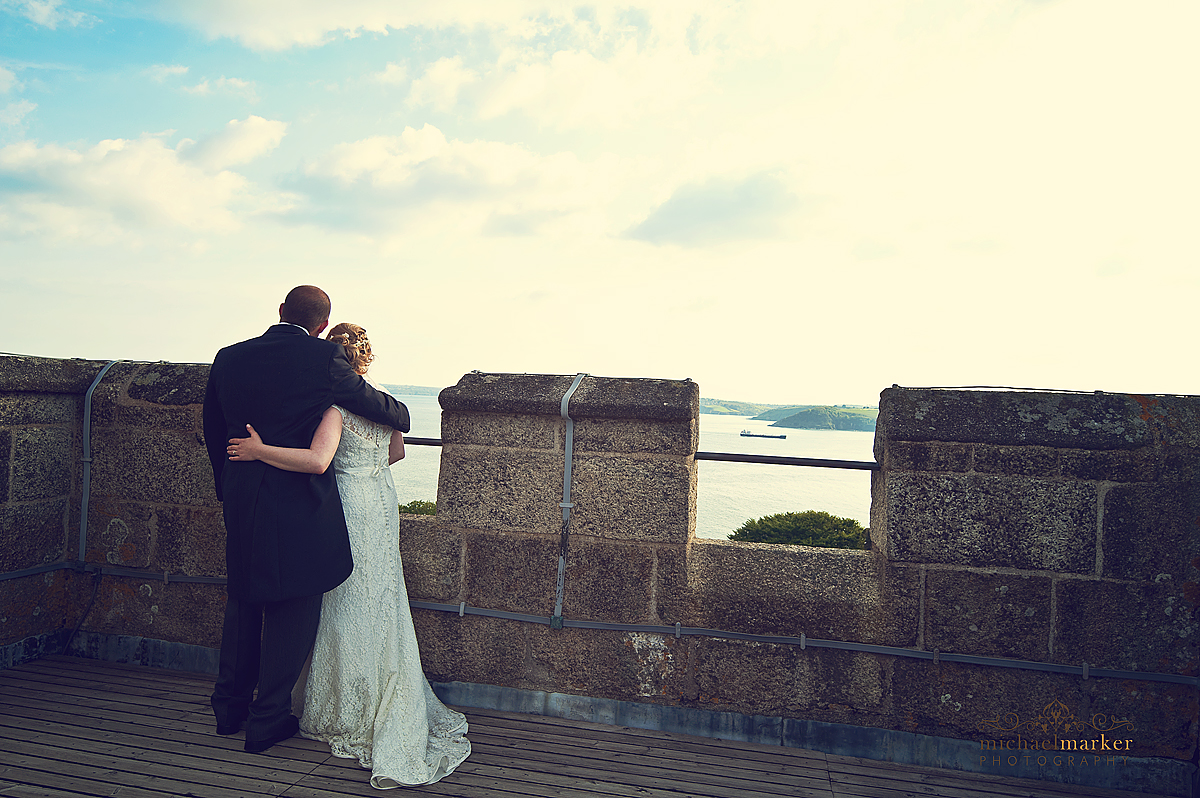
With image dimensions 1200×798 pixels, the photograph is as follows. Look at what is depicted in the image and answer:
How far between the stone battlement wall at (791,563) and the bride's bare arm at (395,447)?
0.29 m

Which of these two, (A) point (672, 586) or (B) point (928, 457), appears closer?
(B) point (928, 457)

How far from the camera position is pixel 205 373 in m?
3.32

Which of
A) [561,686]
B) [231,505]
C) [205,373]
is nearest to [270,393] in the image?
[231,505]

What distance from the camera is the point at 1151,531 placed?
2.54 meters

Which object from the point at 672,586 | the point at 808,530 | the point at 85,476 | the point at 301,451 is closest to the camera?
the point at 301,451

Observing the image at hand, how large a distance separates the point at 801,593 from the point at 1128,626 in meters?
1.17

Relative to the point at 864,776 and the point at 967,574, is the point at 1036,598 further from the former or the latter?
the point at 864,776

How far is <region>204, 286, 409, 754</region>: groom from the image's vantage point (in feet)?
7.88

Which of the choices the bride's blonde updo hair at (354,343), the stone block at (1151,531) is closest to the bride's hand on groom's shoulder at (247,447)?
the bride's blonde updo hair at (354,343)

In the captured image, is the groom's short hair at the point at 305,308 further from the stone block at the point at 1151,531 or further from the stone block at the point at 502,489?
the stone block at the point at 1151,531

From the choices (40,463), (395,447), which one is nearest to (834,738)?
(395,447)

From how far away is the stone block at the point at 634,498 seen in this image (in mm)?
2816

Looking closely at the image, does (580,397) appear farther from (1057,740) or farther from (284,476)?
(1057,740)

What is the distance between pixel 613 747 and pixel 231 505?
1668 mm
